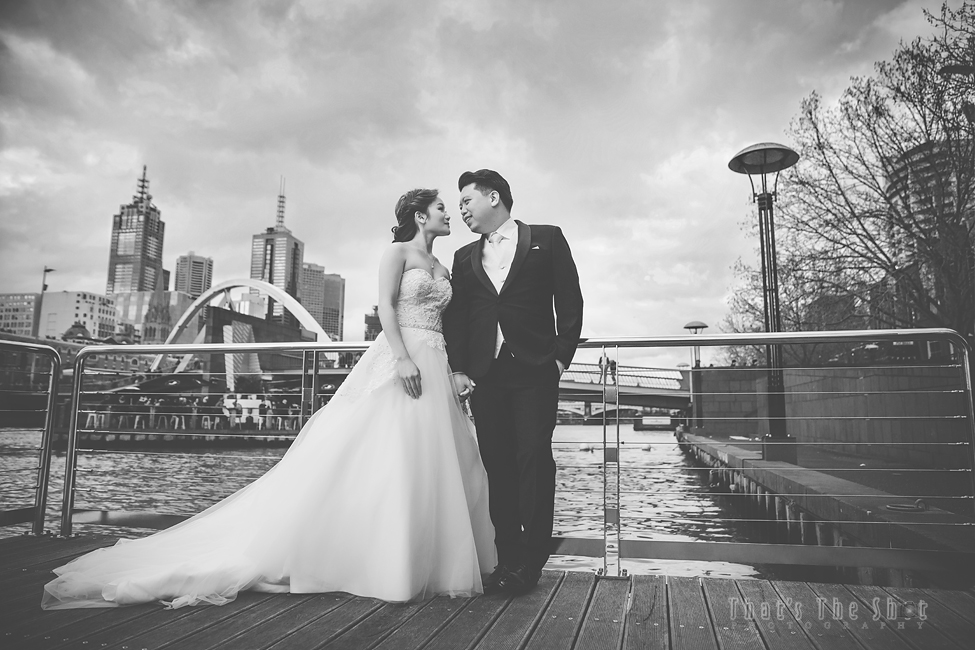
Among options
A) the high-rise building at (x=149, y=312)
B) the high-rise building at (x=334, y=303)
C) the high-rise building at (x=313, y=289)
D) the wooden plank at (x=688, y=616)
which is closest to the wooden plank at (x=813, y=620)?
the wooden plank at (x=688, y=616)

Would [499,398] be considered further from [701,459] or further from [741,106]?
[701,459]

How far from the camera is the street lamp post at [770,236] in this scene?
25.5 feet

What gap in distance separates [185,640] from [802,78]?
36.7 ft

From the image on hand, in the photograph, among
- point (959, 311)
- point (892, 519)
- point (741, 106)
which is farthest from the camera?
point (741, 106)

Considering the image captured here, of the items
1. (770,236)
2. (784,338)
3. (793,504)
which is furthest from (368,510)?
(770,236)

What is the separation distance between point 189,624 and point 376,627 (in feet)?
1.86

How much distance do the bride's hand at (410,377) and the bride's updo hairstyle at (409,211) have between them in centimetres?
59

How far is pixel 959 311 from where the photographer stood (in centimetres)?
830

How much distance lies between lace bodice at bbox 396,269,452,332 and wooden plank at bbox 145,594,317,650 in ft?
3.61

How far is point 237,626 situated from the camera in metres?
1.89

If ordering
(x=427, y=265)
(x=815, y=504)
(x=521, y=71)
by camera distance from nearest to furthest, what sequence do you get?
1. (x=427, y=265)
2. (x=815, y=504)
3. (x=521, y=71)

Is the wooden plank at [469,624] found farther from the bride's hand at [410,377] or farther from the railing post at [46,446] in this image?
the railing post at [46,446]

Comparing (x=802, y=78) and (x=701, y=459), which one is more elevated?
(x=802, y=78)

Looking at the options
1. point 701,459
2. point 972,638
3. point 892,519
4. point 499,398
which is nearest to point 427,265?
point 499,398
